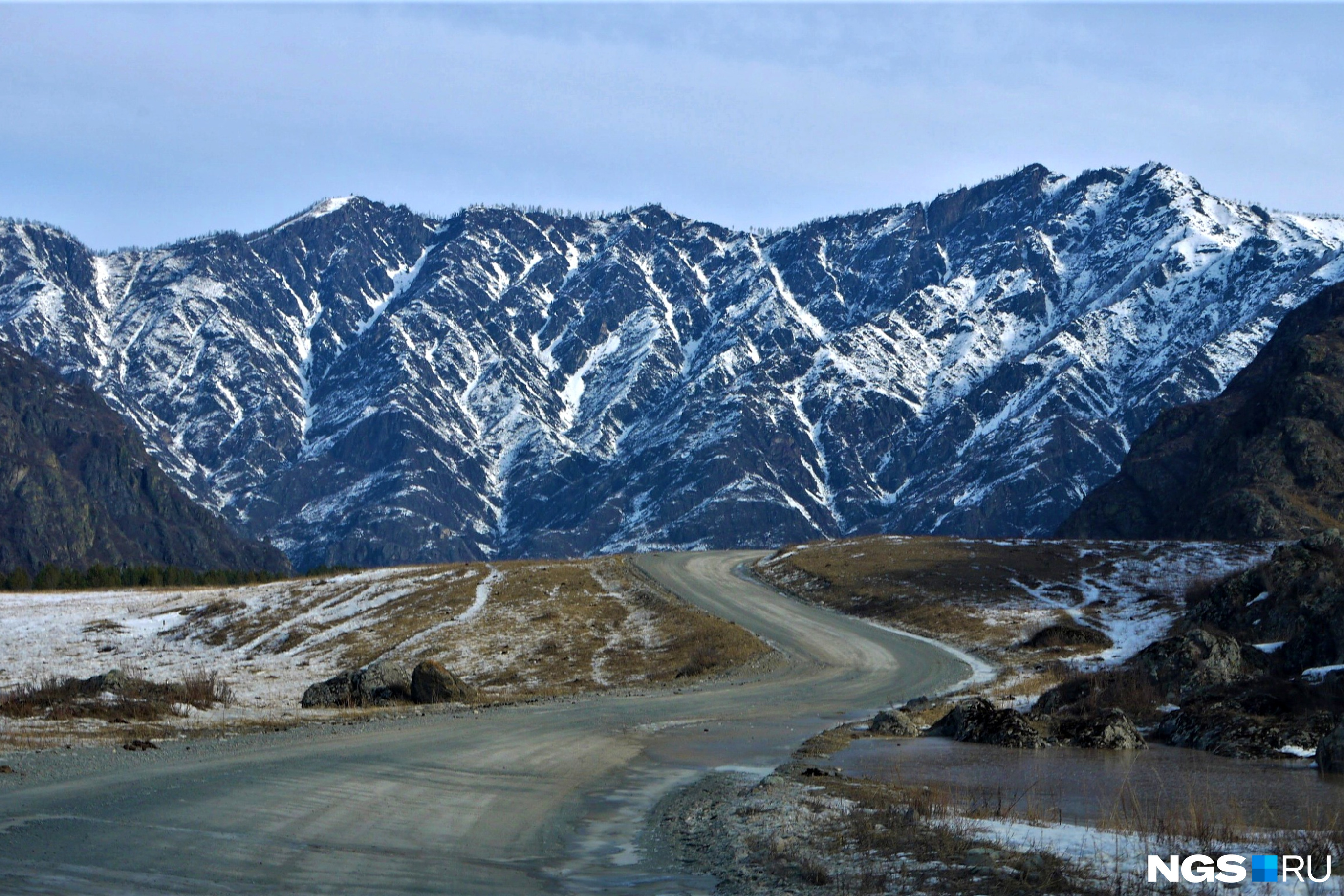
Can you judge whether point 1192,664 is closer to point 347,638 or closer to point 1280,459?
point 347,638

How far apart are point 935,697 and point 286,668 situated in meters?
30.4

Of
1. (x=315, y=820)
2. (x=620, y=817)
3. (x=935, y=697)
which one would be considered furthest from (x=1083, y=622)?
(x=315, y=820)

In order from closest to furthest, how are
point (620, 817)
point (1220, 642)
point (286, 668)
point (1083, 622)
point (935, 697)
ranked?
point (620, 817) → point (1220, 642) → point (935, 697) → point (286, 668) → point (1083, 622)

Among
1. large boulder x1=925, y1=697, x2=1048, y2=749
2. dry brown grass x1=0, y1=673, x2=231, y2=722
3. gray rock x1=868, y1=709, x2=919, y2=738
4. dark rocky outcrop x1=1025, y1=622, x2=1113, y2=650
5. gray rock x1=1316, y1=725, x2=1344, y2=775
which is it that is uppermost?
dry brown grass x1=0, y1=673, x2=231, y2=722

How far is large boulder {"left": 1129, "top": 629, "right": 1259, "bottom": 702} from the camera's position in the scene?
103 feet

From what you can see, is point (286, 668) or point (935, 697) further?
point (286, 668)

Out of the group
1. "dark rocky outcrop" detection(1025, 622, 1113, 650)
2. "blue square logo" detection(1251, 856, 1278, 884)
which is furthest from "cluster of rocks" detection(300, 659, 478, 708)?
"blue square logo" detection(1251, 856, 1278, 884)

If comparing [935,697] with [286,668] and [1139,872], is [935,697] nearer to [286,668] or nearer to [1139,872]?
[1139,872]

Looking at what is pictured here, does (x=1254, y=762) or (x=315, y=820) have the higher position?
(x=315, y=820)

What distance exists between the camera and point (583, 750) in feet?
85.2

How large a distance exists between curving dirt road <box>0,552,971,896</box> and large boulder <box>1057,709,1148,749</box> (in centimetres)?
646

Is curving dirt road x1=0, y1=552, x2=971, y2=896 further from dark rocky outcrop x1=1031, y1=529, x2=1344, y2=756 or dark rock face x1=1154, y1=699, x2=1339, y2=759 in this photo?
dark rock face x1=1154, y1=699, x2=1339, y2=759

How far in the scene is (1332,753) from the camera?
808 inches

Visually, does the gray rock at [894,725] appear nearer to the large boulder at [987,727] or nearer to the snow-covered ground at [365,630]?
the large boulder at [987,727]
